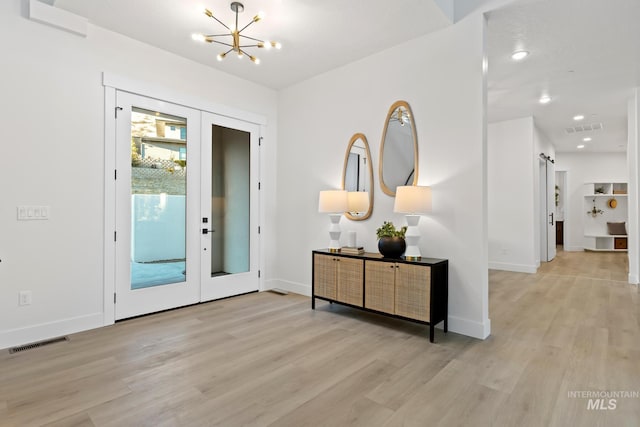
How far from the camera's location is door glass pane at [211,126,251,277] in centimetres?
447

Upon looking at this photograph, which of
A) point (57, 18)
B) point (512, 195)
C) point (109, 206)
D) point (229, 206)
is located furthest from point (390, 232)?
point (512, 195)

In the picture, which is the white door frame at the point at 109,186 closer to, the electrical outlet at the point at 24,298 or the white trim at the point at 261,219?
the electrical outlet at the point at 24,298

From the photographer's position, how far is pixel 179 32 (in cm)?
358

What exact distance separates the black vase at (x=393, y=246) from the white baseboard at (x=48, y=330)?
2.95 meters

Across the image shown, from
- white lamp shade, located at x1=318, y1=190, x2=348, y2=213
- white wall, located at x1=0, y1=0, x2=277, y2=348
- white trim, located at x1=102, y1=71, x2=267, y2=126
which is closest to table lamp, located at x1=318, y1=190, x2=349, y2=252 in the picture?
white lamp shade, located at x1=318, y1=190, x2=348, y2=213

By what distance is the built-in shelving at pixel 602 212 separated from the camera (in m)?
9.73

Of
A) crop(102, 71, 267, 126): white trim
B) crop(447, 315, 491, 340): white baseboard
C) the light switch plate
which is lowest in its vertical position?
crop(447, 315, 491, 340): white baseboard

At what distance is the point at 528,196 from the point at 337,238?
4375mm

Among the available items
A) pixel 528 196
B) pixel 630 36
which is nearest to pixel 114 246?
pixel 630 36

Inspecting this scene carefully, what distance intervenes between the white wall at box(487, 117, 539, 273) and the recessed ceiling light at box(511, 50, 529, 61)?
280 cm

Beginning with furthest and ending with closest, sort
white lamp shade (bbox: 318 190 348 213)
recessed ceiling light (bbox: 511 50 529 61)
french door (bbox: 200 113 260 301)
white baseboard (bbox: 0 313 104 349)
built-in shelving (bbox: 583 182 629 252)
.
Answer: built-in shelving (bbox: 583 182 629 252) < french door (bbox: 200 113 260 301) < white lamp shade (bbox: 318 190 348 213) < recessed ceiling light (bbox: 511 50 529 61) < white baseboard (bbox: 0 313 104 349)

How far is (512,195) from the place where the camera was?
262 inches

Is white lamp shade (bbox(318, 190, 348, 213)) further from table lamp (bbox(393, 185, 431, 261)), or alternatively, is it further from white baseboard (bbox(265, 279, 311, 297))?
white baseboard (bbox(265, 279, 311, 297))

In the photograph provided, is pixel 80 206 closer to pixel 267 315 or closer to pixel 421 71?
pixel 267 315
